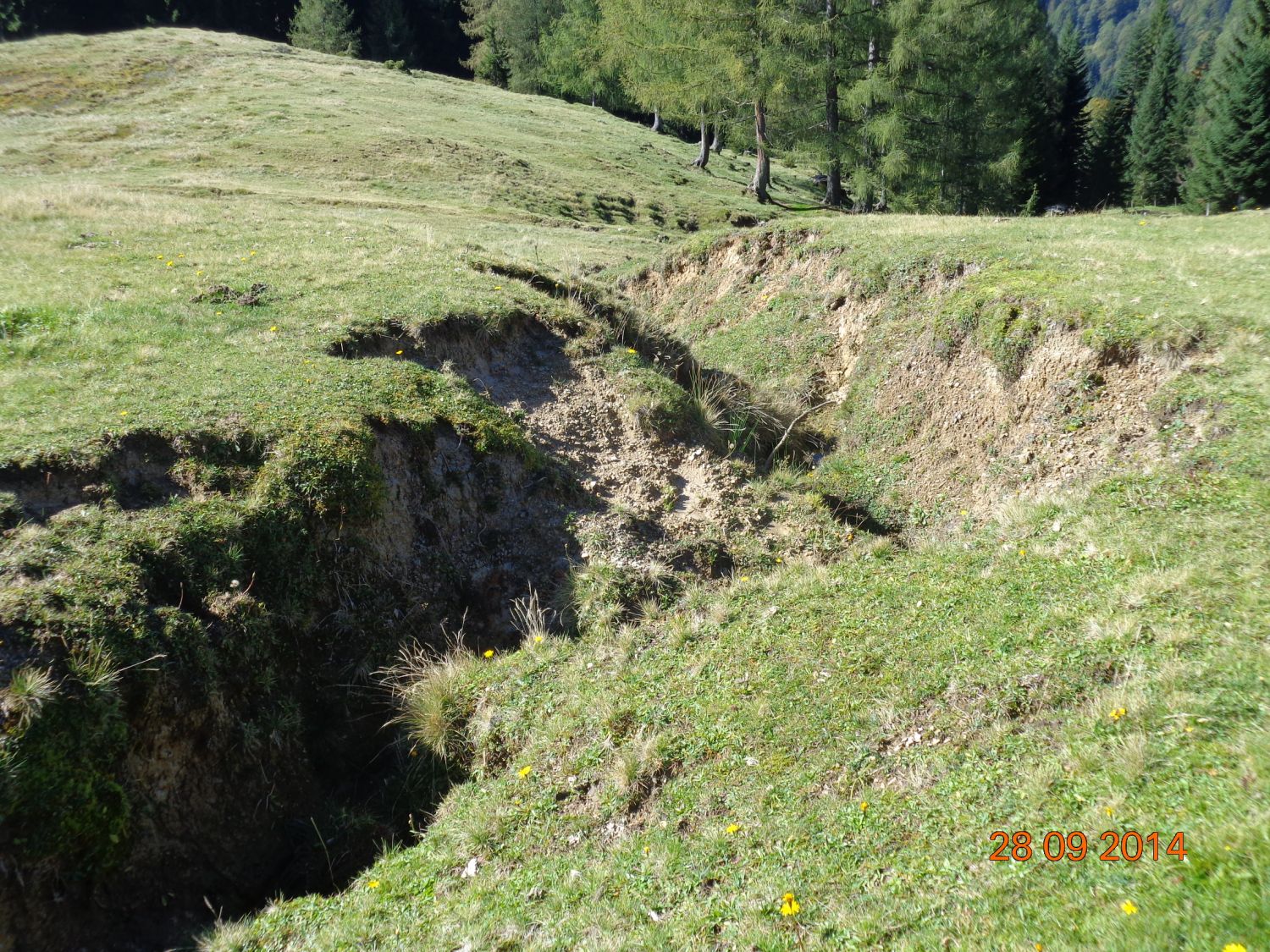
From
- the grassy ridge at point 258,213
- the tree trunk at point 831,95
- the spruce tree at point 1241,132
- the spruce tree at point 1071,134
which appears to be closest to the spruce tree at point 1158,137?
the spruce tree at point 1071,134

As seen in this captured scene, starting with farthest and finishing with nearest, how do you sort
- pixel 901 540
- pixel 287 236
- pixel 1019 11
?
pixel 1019 11, pixel 287 236, pixel 901 540

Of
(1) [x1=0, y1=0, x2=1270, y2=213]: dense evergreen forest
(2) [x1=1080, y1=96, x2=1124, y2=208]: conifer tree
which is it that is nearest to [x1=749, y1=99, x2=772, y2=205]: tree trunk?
(1) [x1=0, y1=0, x2=1270, y2=213]: dense evergreen forest

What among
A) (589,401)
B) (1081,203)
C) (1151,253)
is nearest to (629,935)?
(589,401)

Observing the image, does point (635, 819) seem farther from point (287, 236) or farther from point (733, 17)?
point (733, 17)

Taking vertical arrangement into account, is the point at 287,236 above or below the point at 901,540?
above

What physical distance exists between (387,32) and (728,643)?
7089 centimetres

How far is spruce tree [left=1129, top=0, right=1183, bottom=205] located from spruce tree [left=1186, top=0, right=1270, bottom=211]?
37.1 ft

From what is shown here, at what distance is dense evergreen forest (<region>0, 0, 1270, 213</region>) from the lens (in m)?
29.8

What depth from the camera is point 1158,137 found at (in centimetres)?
5438

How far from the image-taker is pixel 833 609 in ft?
22.9

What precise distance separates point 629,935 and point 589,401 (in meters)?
7.47

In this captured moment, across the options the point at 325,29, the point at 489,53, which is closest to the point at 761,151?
the point at 489,53

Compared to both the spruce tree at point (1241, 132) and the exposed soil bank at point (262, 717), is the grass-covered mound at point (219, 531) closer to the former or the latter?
the exposed soil bank at point (262, 717)

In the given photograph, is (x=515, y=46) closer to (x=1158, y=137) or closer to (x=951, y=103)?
(x=951, y=103)
